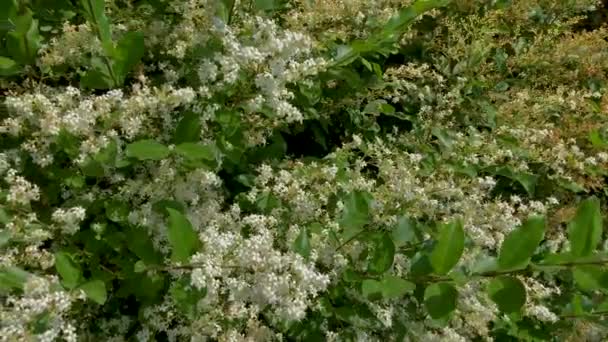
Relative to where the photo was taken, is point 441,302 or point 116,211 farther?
point 116,211

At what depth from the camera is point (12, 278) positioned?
1.60 meters

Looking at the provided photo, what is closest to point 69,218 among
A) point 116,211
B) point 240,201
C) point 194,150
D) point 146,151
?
point 116,211

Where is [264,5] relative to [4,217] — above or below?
above

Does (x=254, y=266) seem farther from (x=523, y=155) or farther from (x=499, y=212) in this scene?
(x=523, y=155)

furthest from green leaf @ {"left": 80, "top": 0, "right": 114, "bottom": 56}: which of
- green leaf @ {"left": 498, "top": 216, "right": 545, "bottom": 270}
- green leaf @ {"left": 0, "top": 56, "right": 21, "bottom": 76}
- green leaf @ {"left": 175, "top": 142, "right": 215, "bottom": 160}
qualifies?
green leaf @ {"left": 498, "top": 216, "right": 545, "bottom": 270}

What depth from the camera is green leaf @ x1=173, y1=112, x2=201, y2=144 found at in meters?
1.89

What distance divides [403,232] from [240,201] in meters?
0.58

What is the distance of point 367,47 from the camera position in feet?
7.38

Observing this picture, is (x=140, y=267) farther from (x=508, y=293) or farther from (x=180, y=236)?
(x=508, y=293)

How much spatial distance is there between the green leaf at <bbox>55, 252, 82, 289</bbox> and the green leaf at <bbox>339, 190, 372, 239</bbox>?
847 mm

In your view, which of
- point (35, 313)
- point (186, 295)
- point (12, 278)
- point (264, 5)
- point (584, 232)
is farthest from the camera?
point (264, 5)

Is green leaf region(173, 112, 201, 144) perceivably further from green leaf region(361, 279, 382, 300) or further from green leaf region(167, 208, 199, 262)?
green leaf region(361, 279, 382, 300)

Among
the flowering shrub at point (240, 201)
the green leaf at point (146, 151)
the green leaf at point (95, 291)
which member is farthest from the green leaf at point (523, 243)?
the green leaf at point (95, 291)

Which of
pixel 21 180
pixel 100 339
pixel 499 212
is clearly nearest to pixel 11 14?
pixel 21 180
